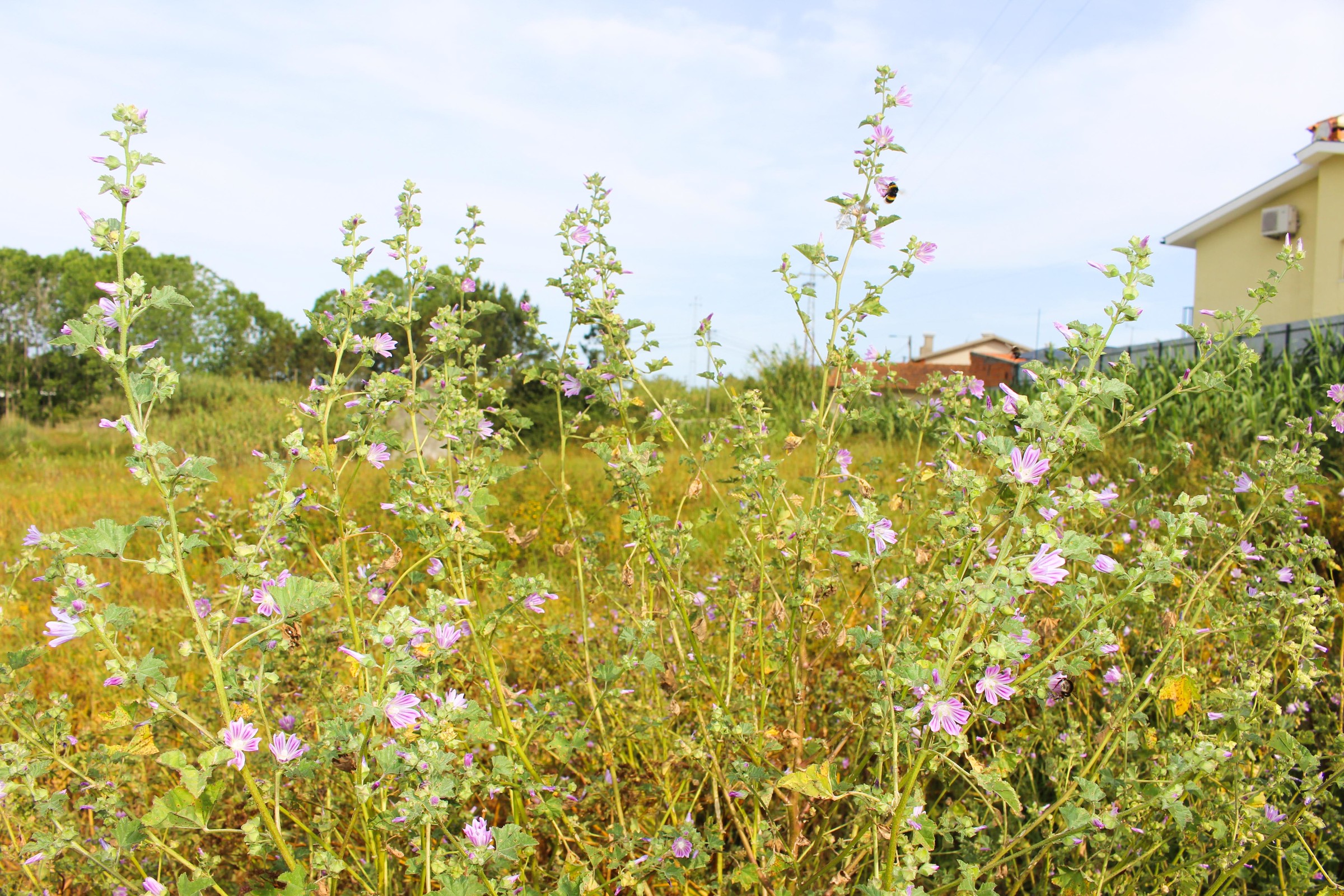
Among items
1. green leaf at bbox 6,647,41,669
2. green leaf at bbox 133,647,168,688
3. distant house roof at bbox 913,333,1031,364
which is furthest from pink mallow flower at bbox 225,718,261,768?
distant house roof at bbox 913,333,1031,364

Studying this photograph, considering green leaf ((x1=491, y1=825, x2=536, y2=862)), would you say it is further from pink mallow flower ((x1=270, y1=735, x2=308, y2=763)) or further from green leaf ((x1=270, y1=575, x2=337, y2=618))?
green leaf ((x1=270, y1=575, x2=337, y2=618))

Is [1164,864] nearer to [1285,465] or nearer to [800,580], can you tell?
[1285,465]

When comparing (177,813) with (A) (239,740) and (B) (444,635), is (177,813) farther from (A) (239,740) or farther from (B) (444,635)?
(B) (444,635)

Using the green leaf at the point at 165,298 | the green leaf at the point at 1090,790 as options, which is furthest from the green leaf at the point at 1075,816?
the green leaf at the point at 165,298

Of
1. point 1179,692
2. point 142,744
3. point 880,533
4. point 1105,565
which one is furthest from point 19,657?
point 1179,692

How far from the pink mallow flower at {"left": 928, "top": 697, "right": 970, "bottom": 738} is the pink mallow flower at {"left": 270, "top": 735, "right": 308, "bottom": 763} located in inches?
39.0

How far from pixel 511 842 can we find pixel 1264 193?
21380 millimetres

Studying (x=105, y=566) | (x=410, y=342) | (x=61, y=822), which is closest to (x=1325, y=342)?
(x=410, y=342)

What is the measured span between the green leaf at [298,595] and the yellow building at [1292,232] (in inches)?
690

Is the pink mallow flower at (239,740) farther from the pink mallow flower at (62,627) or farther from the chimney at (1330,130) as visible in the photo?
the chimney at (1330,130)

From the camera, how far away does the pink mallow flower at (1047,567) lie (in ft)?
3.63

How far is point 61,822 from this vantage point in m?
1.49

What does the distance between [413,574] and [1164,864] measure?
79.0 inches

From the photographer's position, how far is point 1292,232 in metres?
16.8
